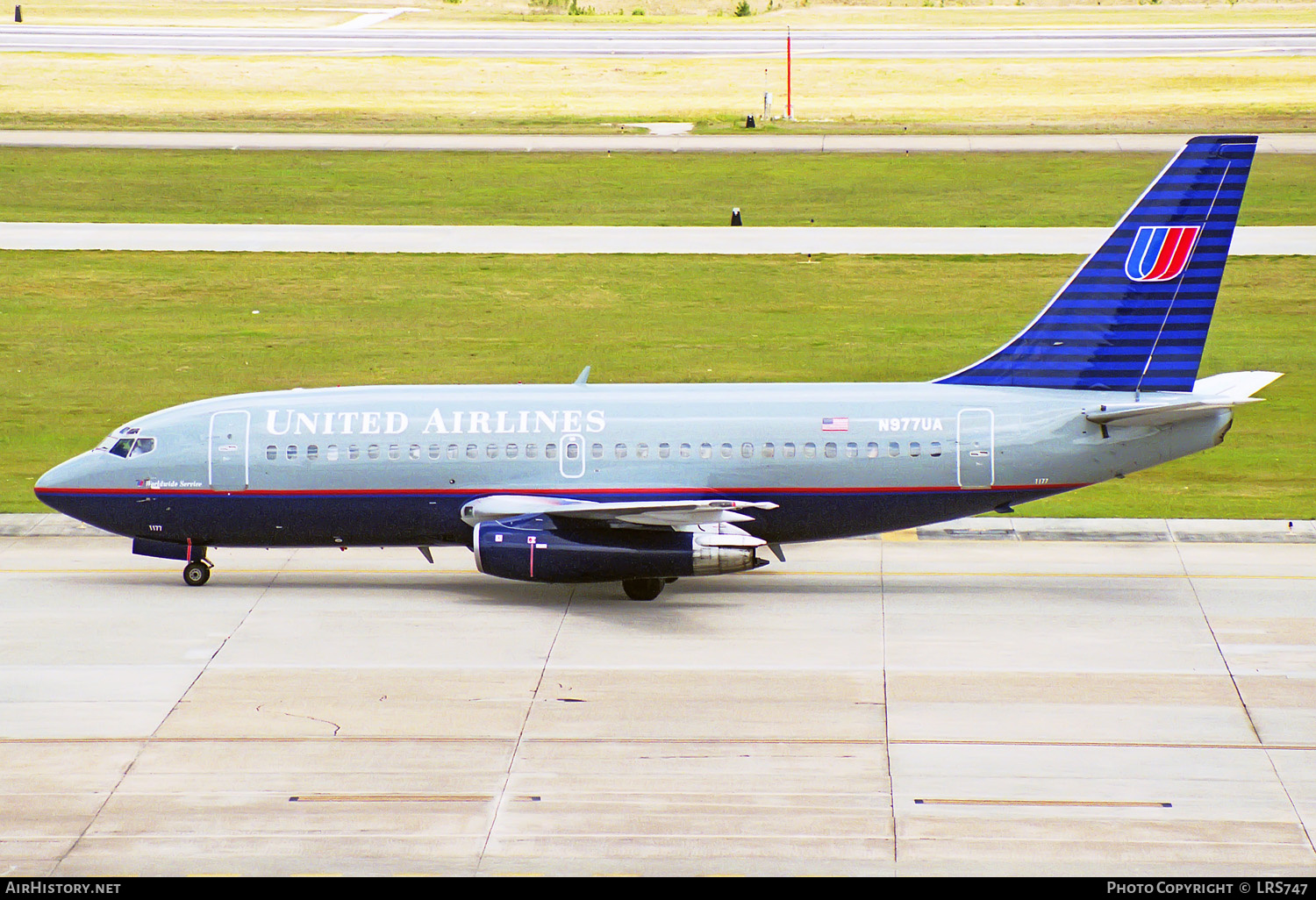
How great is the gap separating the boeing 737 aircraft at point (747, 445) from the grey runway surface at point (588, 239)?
30.0 m

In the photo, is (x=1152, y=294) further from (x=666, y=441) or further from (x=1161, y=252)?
(x=666, y=441)

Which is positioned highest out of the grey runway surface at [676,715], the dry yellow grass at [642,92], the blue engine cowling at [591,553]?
the dry yellow grass at [642,92]

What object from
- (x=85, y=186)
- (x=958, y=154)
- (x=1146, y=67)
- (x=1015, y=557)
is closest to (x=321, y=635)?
(x=1015, y=557)

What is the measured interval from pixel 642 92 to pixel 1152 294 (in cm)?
6422

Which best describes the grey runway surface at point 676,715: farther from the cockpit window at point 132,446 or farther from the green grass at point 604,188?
the green grass at point 604,188

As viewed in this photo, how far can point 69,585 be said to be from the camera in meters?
31.0

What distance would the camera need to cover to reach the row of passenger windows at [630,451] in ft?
95.8

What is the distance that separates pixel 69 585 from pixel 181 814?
11552 millimetres

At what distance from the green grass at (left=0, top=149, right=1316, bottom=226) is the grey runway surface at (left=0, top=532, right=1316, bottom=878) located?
33.9m

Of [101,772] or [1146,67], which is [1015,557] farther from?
[1146,67]

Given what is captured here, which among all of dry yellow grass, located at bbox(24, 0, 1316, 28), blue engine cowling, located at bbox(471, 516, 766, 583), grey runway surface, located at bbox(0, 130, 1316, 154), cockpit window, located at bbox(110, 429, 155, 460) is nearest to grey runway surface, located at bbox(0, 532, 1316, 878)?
blue engine cowling, located at bbox(471, 516, 766, 583)

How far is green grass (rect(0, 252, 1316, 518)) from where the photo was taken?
132 ft

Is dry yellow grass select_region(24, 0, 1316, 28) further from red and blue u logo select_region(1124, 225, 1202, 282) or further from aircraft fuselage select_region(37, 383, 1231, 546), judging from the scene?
aircraft fuselage select_region(37, 383, 1231, 546)

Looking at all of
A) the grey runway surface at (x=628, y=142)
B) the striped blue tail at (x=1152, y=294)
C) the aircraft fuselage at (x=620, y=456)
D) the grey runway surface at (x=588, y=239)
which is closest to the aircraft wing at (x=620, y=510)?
the aircraft fuselage at (x=620, y=456)
